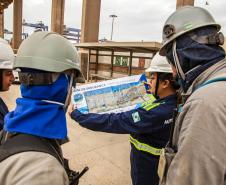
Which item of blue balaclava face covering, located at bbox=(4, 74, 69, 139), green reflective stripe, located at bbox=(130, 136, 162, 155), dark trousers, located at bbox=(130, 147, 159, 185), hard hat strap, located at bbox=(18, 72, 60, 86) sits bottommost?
dark trousers, located at bbox=(130, 147, 159, 185)

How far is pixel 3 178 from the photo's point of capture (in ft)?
2.95

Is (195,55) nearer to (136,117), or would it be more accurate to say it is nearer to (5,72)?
(136,117)

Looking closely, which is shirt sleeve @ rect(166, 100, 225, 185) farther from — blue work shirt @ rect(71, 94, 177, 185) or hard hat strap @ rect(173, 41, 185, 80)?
blue work shirt @ rect(71, 94, 177, 185)

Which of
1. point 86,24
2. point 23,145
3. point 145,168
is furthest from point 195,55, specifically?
point 86,24

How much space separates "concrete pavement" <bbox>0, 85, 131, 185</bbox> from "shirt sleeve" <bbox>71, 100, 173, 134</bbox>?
1.80 metres

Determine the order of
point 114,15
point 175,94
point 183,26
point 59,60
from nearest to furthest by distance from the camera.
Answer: point 59,60, point 183,26, point 175,94, point 114,15

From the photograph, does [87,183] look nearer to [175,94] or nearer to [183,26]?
[175,94]

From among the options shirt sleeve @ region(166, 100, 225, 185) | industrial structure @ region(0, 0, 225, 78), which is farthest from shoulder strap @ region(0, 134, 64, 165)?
industrial structure @ region(0, 0, 225, 78)

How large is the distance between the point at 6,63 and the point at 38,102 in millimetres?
1678

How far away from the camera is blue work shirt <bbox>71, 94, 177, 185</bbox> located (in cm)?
210

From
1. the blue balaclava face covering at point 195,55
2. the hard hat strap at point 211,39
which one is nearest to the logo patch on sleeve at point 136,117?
the blue balaclava face covering at point 195,55

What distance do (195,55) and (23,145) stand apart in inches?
39.1

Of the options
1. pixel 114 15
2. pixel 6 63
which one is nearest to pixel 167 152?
pixel 6 63

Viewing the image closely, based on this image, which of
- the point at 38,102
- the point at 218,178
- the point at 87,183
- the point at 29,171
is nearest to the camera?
the point at 29,171
